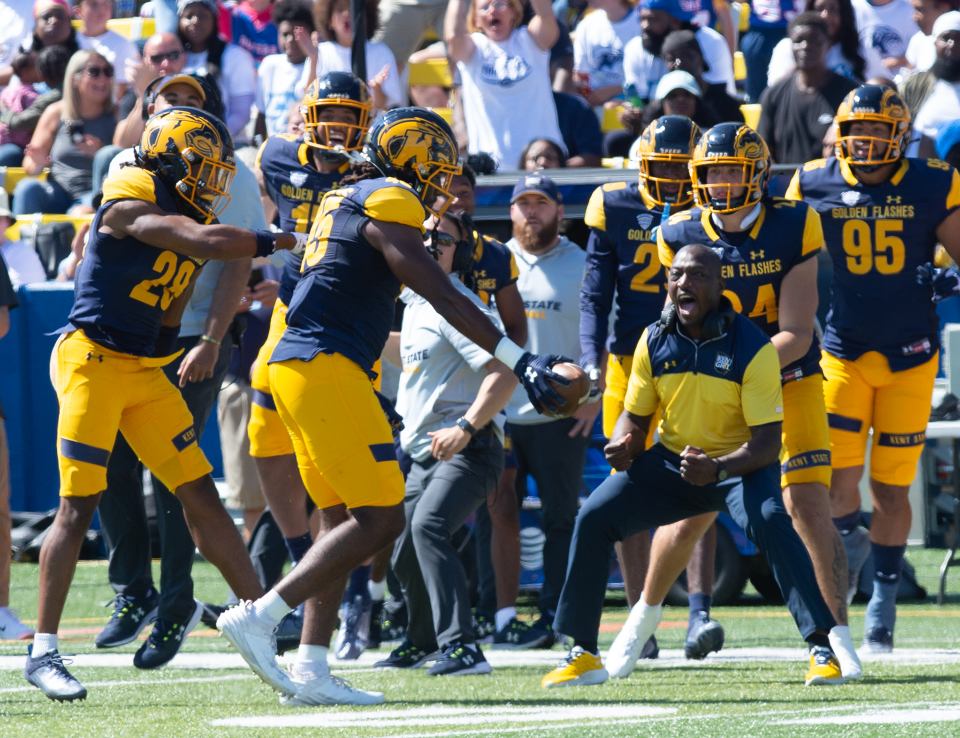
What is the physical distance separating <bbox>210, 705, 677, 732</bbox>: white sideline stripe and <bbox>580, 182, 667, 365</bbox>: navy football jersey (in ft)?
7.16

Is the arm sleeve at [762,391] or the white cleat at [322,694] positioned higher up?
the arm sleeve at [762,391]

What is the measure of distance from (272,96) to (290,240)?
→ 6.37 meters

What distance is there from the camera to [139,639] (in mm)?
7082

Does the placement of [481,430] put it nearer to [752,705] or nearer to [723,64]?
[752,705]

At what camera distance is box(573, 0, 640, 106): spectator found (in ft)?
38.2

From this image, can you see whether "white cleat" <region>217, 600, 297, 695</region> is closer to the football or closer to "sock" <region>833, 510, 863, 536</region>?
the football

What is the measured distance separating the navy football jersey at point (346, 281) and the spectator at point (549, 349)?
7.30 feet

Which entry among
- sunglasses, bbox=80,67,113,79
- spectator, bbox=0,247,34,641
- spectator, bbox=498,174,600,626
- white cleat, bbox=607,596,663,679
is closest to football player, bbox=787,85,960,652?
white cleat, bbox=607,596,663,679

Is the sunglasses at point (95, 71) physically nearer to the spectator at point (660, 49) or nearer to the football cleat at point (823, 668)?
the spectator at point (660, 49)

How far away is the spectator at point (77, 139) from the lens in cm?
1177

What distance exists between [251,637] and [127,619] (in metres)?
1.75

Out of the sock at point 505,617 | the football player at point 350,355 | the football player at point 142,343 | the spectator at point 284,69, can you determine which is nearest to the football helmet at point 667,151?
the football player at point 350,355

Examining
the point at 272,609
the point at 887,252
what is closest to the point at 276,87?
the point at 887,252

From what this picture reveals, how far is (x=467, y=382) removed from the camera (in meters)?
6.06
